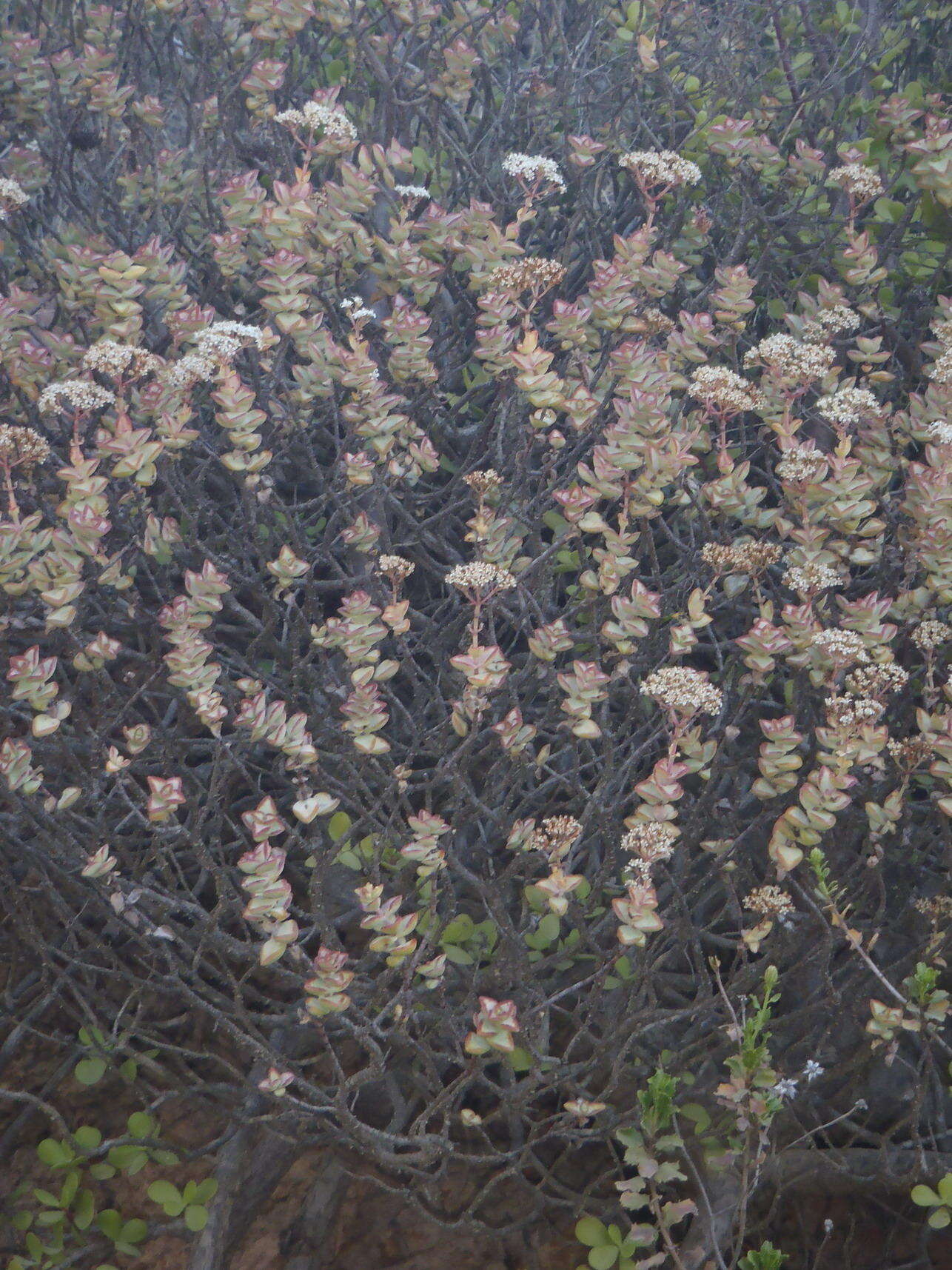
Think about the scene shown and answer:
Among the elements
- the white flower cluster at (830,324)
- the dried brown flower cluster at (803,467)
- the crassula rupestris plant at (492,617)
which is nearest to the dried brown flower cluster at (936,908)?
the crassula rupestris plant at (492,617)

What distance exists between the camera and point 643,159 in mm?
2441

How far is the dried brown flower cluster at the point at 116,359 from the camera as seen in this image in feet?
6.77

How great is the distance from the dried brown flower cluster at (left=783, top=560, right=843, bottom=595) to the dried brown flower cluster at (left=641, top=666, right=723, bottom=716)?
251mm

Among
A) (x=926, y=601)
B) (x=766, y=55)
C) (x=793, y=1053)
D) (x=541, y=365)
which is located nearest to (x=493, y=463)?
(x=541, y=365)

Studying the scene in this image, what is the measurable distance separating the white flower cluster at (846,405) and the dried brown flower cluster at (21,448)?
1.46 metres

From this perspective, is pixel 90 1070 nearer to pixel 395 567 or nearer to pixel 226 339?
pixel 395 567

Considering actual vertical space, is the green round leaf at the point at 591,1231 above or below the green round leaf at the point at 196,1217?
above

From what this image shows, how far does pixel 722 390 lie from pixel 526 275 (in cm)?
43

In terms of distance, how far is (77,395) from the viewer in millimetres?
2082

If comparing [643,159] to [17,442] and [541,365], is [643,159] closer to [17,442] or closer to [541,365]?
[541,365]

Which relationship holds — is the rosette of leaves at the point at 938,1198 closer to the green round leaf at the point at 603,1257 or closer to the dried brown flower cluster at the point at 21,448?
the green round leaf at the point at 603,1257

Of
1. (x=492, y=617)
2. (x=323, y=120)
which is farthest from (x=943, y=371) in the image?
(x=323, y=120)

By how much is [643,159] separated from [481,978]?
1.73 meters

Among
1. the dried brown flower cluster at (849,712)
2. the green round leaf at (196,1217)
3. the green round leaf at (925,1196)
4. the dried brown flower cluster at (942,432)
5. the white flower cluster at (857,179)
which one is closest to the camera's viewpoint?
the dried brown flower cluster at (849,712)
